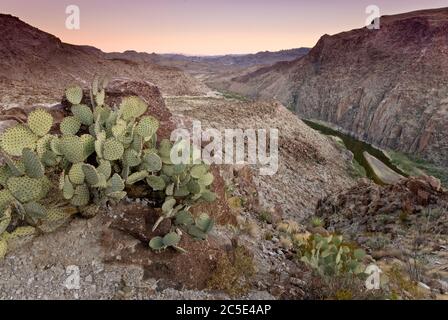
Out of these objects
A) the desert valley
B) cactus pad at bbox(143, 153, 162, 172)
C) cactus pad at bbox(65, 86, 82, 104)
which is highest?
cactus pad at bbox(65, 86, 82, 104)

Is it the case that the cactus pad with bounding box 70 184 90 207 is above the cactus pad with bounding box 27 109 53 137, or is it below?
below

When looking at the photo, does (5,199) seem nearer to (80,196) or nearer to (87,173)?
(80,196)

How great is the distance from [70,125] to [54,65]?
52.9 metres

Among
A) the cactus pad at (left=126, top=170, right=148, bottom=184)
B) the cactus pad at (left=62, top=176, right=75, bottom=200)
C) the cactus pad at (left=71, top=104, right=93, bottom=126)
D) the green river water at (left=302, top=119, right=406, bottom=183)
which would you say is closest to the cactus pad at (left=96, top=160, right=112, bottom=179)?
the cactus pad at (left=126, top=170, right=148, bottom=184)

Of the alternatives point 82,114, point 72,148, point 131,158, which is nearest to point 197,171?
point 131,158

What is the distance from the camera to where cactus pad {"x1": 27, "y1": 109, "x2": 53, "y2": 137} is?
A: 6.12 meters

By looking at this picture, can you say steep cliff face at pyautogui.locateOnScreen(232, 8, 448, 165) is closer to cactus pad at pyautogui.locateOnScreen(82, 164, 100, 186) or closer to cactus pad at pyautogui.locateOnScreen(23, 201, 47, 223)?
cactus pad at pyautogui.locateOnScreen(82, 164, 100, 186)

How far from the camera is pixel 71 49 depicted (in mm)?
61781

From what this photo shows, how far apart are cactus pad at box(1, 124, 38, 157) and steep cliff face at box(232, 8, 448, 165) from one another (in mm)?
36694

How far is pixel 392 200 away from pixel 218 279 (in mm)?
9606

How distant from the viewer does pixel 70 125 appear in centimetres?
673

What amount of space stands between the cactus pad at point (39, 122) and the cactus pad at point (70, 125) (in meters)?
0.47
